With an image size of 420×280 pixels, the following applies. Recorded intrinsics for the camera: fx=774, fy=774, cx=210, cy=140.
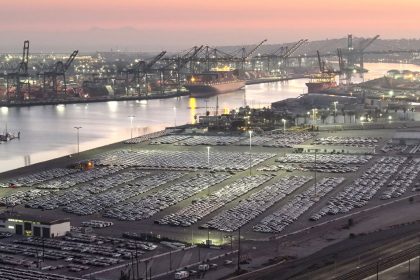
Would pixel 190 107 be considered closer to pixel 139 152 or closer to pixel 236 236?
pixel 139 152

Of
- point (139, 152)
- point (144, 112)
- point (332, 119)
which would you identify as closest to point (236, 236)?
point (139, 152)

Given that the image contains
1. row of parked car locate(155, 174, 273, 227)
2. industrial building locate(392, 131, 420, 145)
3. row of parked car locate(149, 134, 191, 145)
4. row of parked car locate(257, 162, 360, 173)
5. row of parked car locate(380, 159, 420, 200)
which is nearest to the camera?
row of parked car locate(155, 174, 273, 227)

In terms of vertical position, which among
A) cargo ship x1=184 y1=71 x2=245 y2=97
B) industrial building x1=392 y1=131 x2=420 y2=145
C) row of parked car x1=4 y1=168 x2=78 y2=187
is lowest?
row of parked car x1=4 y1=168 x2=78 y2=187

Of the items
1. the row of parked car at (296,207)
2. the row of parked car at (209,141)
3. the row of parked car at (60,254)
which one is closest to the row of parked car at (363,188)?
the row of parked car at (296,207)

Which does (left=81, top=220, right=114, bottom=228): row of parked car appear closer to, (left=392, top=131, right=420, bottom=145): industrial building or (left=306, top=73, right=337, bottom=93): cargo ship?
(left=392, top=131, right=420, bottom=145): industrial building

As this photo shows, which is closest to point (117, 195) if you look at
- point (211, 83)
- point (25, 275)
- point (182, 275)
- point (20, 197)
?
point (20, 197)

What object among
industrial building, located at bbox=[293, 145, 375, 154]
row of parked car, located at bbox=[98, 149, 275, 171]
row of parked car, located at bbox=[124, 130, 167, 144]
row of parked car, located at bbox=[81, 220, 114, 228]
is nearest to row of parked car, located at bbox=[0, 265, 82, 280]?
row of parked car, located at bbox=[81, 220, 114, 228]

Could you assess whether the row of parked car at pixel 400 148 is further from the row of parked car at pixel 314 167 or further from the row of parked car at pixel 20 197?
the row of parked car at pixel 20 197

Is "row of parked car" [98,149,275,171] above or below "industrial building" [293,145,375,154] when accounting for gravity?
below
